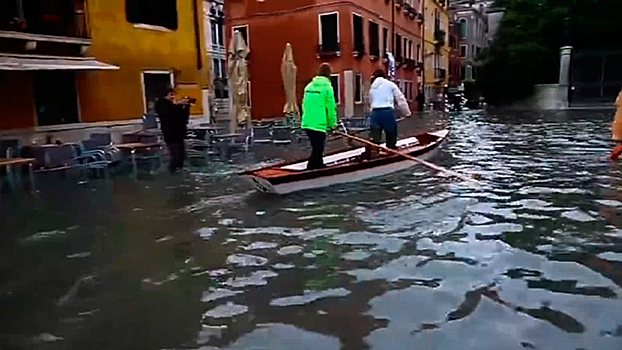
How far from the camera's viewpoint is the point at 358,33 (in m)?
29.3

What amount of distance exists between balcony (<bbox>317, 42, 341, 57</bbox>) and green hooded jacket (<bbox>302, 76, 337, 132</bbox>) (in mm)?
19004

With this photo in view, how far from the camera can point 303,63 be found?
29297 millimetres

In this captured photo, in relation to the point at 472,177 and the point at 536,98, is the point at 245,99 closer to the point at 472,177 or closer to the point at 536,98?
the point at 472,177

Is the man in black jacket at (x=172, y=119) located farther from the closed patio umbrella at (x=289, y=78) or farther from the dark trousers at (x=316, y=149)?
the closed patio umbrella at (x=289, y=78)

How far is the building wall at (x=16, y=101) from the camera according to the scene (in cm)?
1372

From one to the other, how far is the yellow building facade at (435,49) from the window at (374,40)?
44.5ft

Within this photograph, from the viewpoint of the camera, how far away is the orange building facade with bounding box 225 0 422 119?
1110 inches

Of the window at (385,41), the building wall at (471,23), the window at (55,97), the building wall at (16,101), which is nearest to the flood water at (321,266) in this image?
the building wall at (16,101)

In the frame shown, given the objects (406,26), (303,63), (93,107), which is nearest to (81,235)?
(93,107)

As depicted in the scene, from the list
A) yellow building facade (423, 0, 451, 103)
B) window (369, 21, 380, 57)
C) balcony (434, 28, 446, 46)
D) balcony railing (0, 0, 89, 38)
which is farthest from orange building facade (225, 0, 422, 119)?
balcony (434, 28, 446, 46)

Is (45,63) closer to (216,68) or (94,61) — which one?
(94,61)

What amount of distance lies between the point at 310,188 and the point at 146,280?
13.8 ft

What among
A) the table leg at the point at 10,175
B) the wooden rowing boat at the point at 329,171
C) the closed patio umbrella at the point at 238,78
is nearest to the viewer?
the wooden rowing boat at the point at 329,171

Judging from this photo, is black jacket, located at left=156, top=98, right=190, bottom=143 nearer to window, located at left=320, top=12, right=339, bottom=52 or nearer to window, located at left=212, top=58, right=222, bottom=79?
window, located at left=320, top=12, right=339, bottom=52
